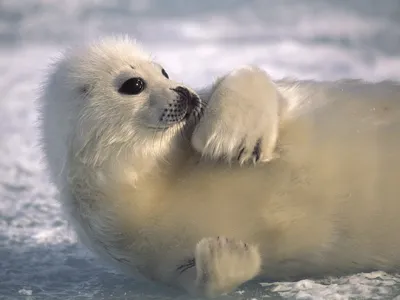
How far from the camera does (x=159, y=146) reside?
2266mm

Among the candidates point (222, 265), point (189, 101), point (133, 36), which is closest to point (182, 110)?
point (189, 101)

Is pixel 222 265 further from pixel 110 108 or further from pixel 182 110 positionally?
pixel 110 108

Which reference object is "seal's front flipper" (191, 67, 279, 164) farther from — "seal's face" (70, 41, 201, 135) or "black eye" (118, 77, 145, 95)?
"black eye" (118, 77, 145, 95)

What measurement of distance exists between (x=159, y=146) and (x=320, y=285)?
61cm

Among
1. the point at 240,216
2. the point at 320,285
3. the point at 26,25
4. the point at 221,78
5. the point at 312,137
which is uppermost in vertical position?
the point at 26,25

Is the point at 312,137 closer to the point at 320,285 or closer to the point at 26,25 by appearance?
the point at 320,285

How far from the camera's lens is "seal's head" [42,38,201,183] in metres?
2.26

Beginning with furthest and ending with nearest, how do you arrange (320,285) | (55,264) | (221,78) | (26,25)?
(26,25) < (55,264) < (221,78) < (320,285)

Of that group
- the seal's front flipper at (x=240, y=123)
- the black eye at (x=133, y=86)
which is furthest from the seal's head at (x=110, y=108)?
the seal's front flipper at (x=240, y=123)

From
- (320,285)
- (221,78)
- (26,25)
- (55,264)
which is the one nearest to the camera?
(320,285)

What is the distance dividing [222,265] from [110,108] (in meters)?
0.63

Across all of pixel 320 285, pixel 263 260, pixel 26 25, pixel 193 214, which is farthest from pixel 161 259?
pixel 26 25

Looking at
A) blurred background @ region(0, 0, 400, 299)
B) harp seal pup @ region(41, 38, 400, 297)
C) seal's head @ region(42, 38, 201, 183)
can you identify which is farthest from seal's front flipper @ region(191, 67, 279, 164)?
blurred background @ region(0, 0, 400, 299)

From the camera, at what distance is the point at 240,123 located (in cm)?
212
